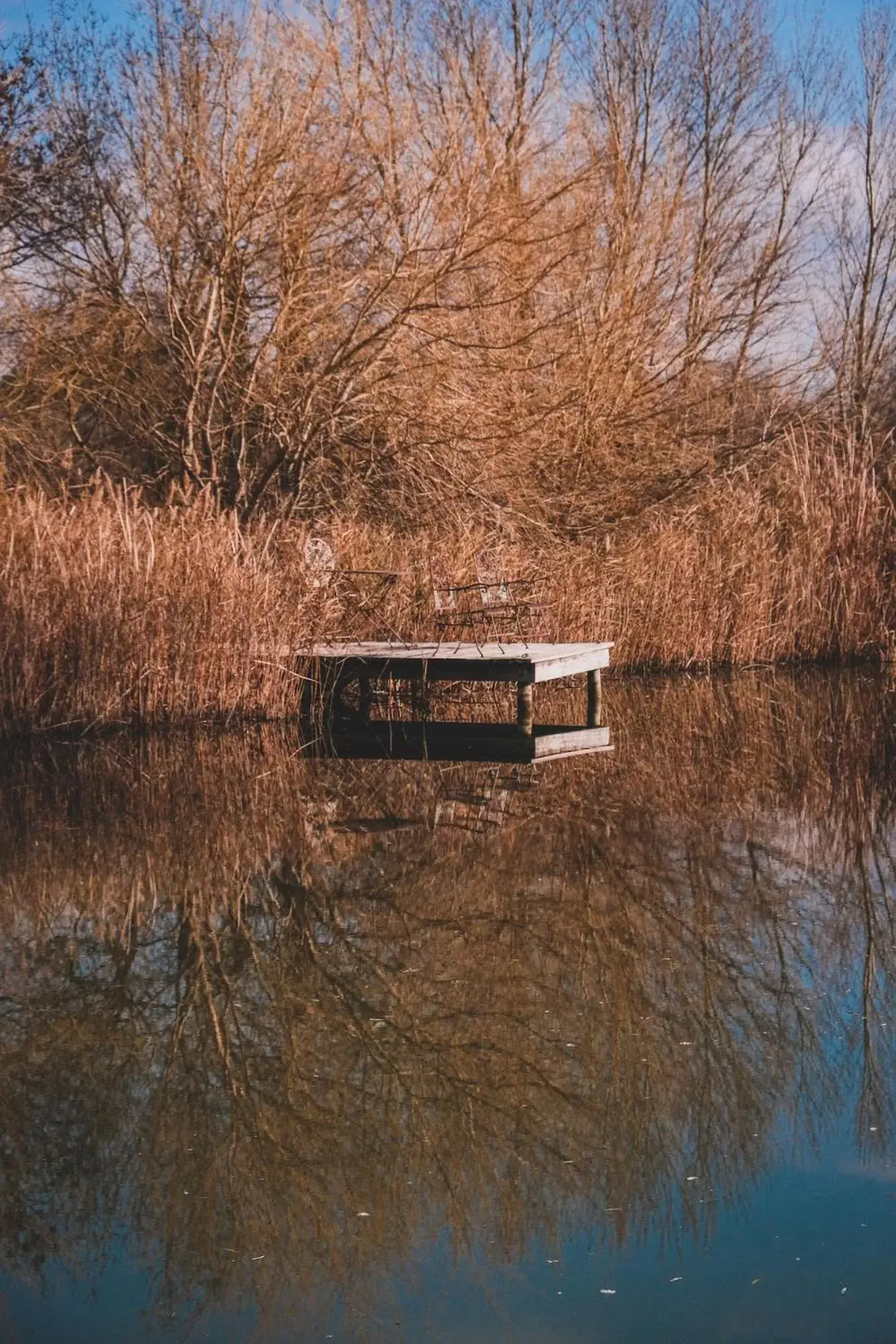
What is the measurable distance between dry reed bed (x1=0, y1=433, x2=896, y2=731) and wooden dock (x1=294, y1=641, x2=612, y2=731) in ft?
0.84

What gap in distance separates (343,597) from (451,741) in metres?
1.88

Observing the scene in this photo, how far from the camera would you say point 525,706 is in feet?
29.8

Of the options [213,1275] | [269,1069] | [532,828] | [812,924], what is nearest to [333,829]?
[532,828]

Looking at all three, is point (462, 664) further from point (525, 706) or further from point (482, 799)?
point (482, 799)

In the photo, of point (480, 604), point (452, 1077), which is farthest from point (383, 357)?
point (452, 1077)

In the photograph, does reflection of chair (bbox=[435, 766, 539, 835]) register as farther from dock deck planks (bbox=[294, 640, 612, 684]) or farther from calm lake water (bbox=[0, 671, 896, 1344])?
dock deck planks (bbox=[294, 640, 612, 684])

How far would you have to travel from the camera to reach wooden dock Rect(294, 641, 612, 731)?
9023 mm

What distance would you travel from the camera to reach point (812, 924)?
14.4 ft

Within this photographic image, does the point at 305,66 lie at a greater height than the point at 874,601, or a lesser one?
greater

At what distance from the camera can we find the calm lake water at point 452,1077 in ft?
7.93

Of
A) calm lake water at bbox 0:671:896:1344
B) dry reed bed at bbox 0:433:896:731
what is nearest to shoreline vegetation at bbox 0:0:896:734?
dry reed bed at bbox 0:433:896:731

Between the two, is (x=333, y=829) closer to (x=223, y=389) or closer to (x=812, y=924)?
(x=812, y=924)

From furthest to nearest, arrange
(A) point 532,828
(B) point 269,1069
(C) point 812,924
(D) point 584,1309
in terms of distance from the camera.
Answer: (A) point 532,828
(C) point 812,924
(B) point 269,1069
(D) point 584,1309

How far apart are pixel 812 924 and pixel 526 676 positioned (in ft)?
15.4
